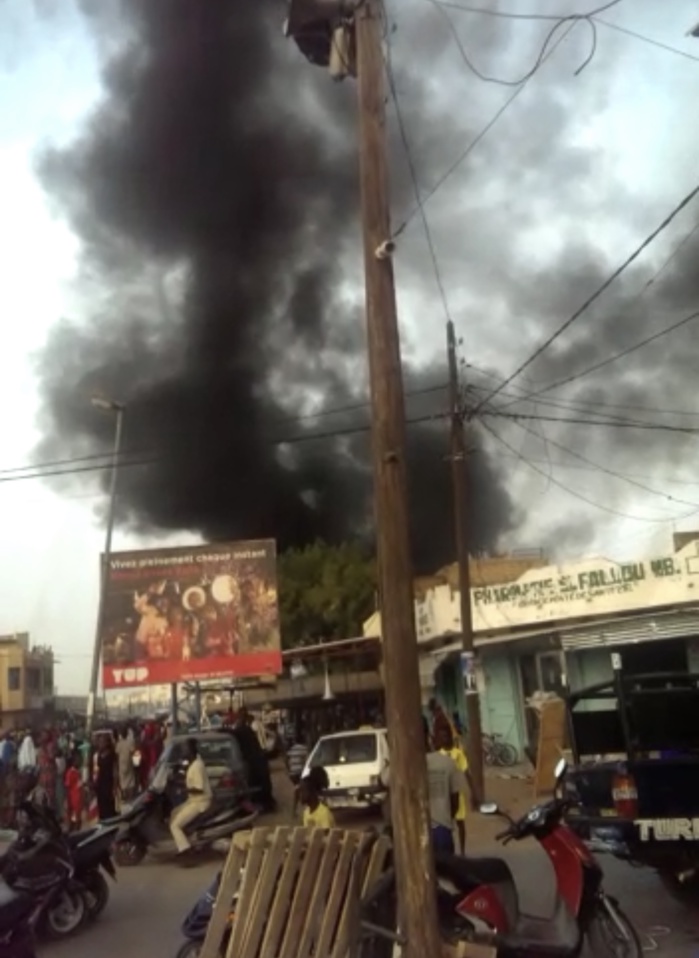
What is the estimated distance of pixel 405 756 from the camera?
17.8ft

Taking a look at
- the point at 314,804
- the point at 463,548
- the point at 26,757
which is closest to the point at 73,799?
the point at 26,757

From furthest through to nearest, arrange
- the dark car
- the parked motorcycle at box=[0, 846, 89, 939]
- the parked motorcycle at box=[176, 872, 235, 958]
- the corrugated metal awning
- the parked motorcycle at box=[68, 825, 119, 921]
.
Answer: the corrugated metal awning
the dark car
the parked motorcycle at box=[68, 825, 119, 921]
the parked motorcycle at box=[0, 846, 89, 939]
the parked motorcycle at box=[176, 872, 235, 958]

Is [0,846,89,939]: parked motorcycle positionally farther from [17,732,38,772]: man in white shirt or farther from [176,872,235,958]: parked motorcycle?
[17,732,38,772]: man in white shirt

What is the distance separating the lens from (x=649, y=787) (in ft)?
24.1

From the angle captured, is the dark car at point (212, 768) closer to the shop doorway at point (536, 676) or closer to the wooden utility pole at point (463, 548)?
the wooden utility pole at point (463, 548)

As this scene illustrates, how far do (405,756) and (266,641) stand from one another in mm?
14919

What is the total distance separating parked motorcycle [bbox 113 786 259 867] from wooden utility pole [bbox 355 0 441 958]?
297 inches

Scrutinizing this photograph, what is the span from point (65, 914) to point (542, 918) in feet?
14.5

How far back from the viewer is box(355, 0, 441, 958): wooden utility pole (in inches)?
206

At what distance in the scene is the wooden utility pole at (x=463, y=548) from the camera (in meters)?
15.6

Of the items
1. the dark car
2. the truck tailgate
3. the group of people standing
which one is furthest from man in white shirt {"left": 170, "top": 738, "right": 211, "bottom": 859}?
the truck tailgate

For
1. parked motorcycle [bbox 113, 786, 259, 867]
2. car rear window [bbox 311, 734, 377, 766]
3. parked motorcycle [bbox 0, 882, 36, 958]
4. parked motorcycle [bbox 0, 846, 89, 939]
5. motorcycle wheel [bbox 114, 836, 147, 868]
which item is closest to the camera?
parked motorcycle [bbox 0, 882, 36, 958]

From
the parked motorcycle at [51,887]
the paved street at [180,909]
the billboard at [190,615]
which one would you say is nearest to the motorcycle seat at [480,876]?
the paved street at [180,909]

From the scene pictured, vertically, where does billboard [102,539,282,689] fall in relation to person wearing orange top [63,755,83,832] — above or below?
above
